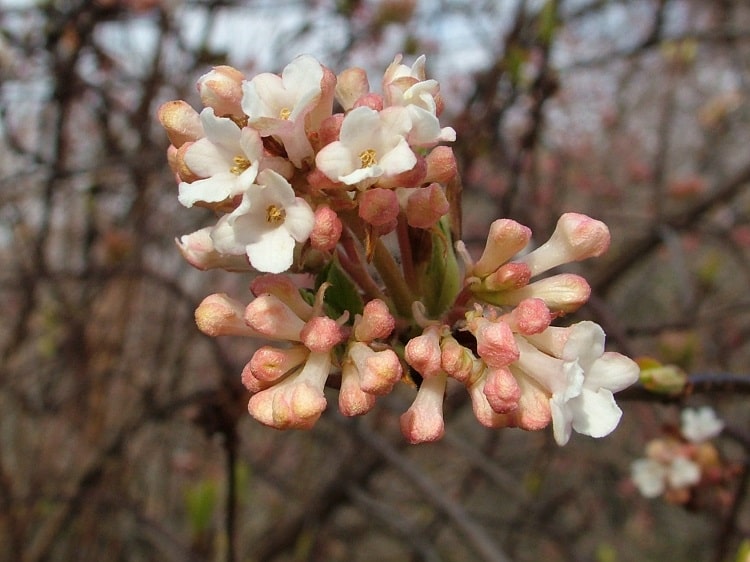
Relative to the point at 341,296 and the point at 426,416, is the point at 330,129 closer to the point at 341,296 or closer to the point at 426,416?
the point at 341,296

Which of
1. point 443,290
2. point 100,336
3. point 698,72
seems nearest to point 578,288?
point 443,290

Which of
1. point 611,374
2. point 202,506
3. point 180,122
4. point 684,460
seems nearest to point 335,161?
point 180,122

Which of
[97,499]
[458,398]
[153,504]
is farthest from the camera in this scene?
[153,504]

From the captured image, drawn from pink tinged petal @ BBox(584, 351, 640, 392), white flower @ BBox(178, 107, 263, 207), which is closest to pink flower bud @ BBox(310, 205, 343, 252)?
white flower @ BBox(178, 107, 263, 207)

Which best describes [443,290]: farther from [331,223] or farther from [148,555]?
[148,555]

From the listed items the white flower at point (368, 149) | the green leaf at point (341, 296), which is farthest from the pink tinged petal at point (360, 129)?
the green leaf at point (341, 296)
